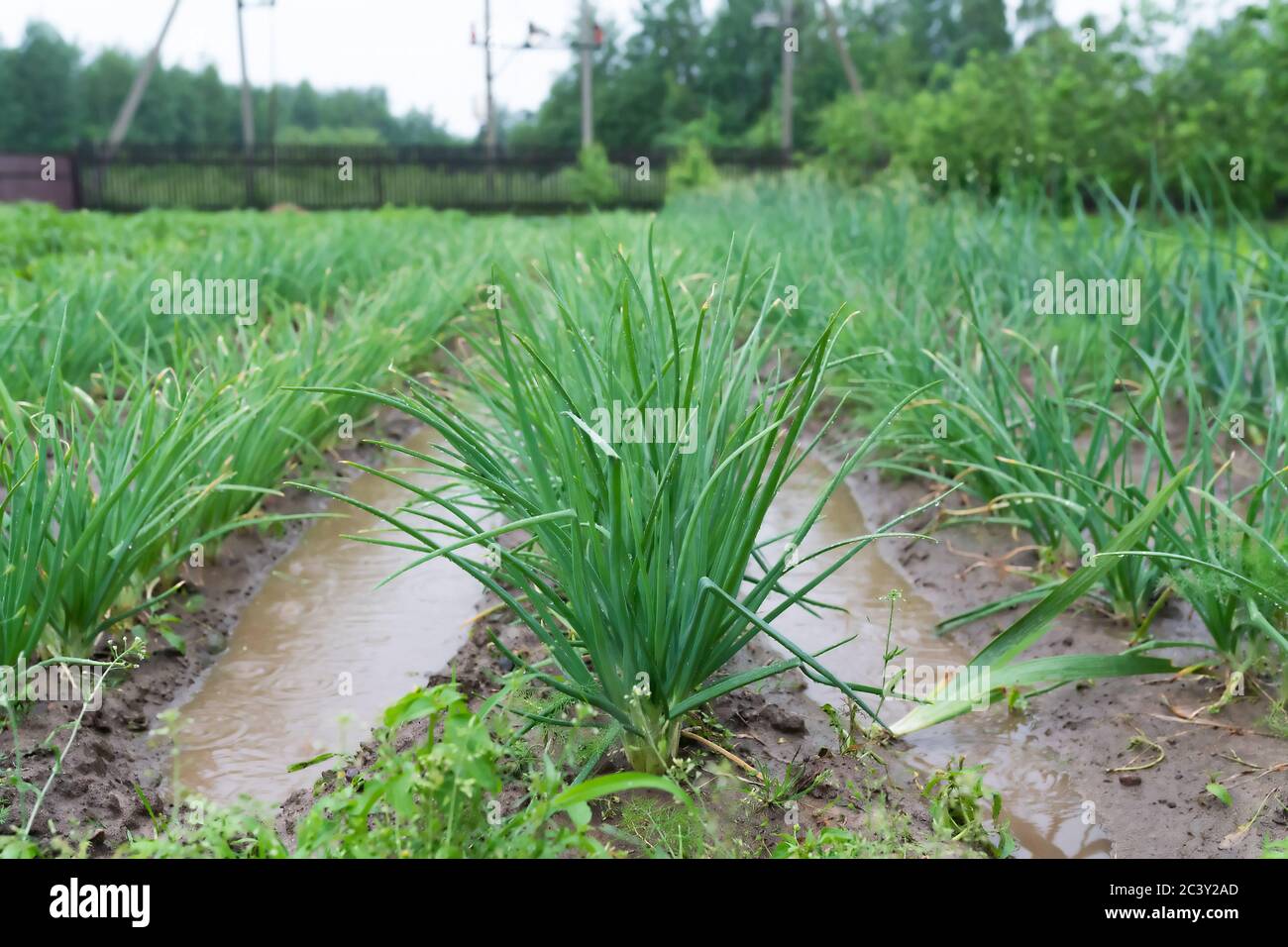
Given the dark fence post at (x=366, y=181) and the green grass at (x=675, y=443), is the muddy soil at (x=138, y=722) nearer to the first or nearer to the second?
the green grass at (x=675, y=443)

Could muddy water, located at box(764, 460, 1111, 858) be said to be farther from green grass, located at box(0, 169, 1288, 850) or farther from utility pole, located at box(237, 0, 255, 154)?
utility pole, located at box(237, 0, 255, 154)

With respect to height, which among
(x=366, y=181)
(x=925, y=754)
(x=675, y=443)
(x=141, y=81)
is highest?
(x=141, y=81)

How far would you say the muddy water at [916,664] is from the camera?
2.13 meters

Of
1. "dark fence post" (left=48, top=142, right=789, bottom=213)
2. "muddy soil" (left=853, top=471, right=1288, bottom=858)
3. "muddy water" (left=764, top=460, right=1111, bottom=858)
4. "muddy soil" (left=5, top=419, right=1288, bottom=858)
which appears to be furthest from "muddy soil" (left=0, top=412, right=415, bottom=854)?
"dark fence post" (left=48, top=142, right=789, bottom=213)

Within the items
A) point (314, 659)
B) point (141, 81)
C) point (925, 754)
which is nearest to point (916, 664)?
point (925, 754)

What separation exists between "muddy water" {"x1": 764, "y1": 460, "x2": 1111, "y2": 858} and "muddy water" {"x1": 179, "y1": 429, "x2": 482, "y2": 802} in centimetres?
98

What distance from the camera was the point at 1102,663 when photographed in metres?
2.24

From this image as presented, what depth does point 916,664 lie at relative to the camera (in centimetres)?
276

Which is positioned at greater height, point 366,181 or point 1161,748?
point 366,181

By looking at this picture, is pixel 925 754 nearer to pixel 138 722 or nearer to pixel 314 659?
pixel 314 659

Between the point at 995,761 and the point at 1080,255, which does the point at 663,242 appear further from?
the point at 995,761

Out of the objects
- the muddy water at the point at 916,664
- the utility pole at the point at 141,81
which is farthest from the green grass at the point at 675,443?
the utility pole at the point at 141,81

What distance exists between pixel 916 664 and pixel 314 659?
1.49 metres

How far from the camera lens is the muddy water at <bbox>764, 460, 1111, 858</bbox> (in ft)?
6.98
